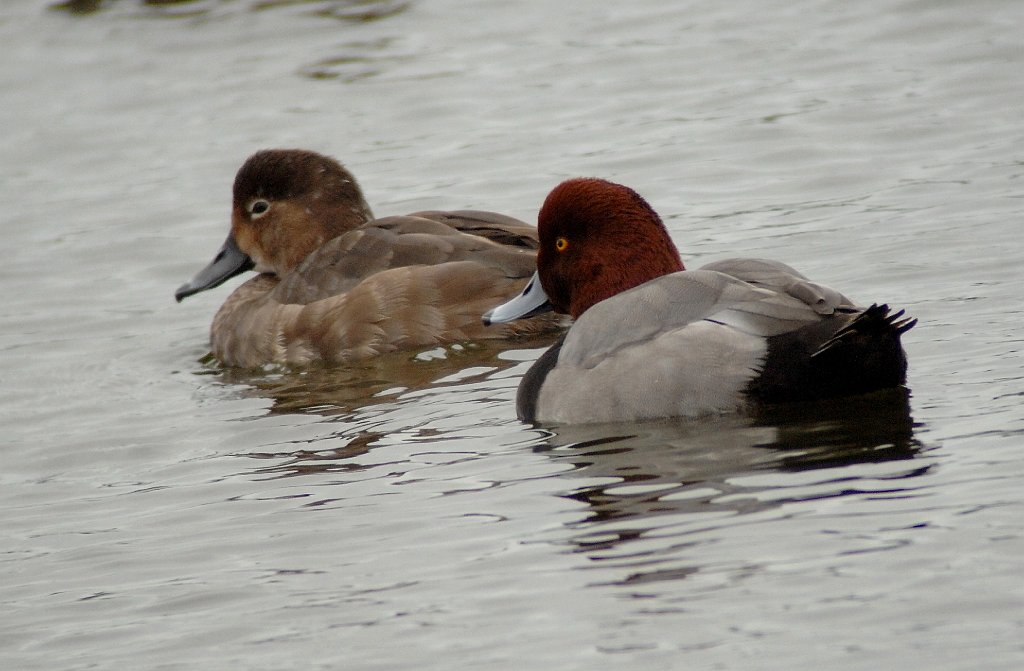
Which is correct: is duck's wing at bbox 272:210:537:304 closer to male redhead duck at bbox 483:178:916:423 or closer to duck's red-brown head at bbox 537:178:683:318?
duck's red-brown head at bbox 537:178:683:318

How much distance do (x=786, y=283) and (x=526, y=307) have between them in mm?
1473

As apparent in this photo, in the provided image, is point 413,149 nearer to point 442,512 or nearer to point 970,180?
point 970,180

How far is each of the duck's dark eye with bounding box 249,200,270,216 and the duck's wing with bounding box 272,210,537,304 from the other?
1.96 feet

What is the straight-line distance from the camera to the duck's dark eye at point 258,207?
905 cm

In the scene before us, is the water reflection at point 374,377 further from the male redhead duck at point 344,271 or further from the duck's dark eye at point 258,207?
the duck's dark eye at point 258,207

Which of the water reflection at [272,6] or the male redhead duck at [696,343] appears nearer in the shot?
the male redhead duck at [696,343]

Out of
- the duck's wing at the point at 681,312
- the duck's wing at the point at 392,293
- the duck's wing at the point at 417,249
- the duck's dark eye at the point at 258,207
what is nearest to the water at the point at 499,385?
the duck's wing at the point at 392,293

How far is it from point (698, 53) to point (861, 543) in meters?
9.73

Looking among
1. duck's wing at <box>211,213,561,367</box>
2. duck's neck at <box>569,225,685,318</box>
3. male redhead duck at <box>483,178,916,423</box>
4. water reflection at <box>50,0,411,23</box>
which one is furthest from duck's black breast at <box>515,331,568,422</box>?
water reflection at <box>50,0,411,23</box>

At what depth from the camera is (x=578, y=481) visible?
5.46m

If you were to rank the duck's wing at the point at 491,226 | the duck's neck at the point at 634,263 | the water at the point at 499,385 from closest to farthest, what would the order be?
the water at the point at 499,385
the duck's neck at the point at 634,263
the duck's wing at the point at 491,226

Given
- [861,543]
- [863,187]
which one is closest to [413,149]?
[863,187]

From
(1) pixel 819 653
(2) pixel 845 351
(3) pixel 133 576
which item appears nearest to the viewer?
(1) pixel 819 653

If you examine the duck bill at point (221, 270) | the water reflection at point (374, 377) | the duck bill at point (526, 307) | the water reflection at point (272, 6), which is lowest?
the water reflection at point (374, 377)
